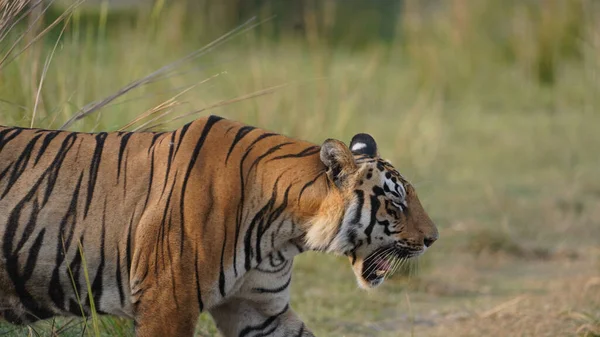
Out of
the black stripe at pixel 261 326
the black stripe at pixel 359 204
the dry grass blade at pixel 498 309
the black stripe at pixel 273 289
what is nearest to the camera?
the black stripe at pixel 359 204

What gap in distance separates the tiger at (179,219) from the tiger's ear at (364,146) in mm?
93

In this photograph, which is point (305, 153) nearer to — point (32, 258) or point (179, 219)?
point (179, 219)

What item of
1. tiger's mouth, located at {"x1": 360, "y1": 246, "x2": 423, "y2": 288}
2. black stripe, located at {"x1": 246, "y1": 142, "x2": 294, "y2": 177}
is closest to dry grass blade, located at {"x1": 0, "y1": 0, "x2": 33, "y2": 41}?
black stripe, located at {"x1": 246, "y1": 142, "x2": 294, "y2": 177}

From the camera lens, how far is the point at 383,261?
3729 millimetres

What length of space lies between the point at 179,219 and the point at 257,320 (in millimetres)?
510

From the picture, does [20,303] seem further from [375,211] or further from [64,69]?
[64,69]

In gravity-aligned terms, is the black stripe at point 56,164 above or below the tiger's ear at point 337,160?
above

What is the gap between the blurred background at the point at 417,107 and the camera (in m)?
5.03

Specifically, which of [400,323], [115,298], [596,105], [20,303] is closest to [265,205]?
[115,298]

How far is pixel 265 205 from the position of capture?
3.63 m

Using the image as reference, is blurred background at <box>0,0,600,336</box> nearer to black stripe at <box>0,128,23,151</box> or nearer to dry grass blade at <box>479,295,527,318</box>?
dry grass blade at <box>479,295,527,318</box>

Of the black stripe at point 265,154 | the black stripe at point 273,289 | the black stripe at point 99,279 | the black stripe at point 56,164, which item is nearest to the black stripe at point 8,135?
the black stripe at point 56,164

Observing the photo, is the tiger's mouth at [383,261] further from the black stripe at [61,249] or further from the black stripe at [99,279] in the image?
the black stripe at [61,249]

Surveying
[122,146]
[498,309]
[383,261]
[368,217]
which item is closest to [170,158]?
[122,146]
